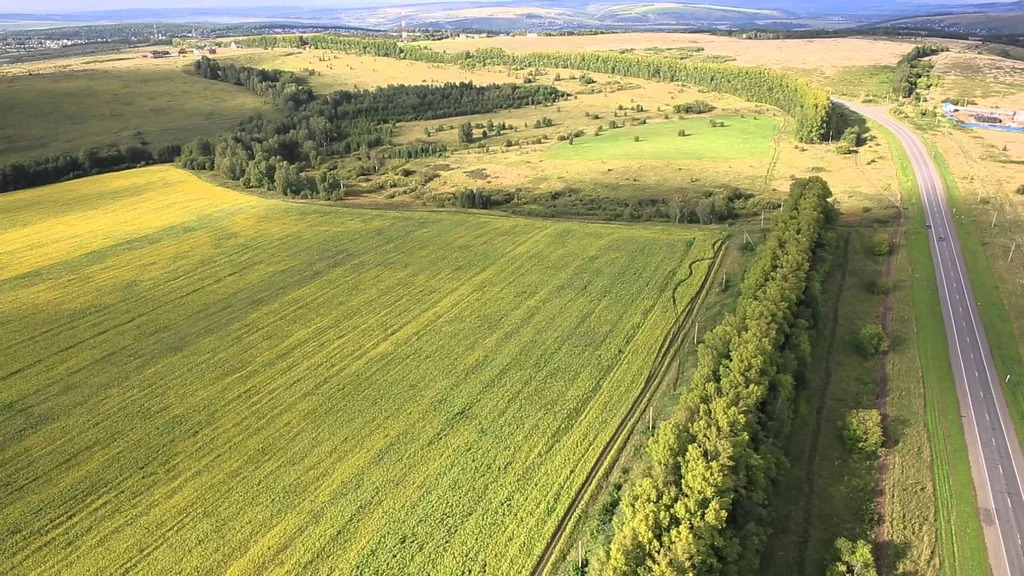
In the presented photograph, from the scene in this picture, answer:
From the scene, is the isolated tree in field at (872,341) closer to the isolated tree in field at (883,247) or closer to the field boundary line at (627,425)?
the field boundary line at (627,425)

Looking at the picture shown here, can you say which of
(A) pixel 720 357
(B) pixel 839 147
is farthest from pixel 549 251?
(B) pixel 839 147

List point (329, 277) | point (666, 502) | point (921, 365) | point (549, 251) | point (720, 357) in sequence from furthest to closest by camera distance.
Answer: point (549, 251)
point (329, 277)
point (921, 365)
point (720, 357)
point (666, 502)

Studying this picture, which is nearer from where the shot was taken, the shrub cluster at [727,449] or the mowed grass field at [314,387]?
the shrub cluster at [727,449]

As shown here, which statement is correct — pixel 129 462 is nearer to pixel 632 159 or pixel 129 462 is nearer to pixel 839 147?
pixel 632 159

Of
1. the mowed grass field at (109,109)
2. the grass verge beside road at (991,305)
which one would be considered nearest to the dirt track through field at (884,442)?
the grass verge beside road at (991,305)

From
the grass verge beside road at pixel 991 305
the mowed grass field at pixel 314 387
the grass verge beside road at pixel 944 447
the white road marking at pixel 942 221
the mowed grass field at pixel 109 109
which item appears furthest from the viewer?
the mowed grass field at pixel 109 109
